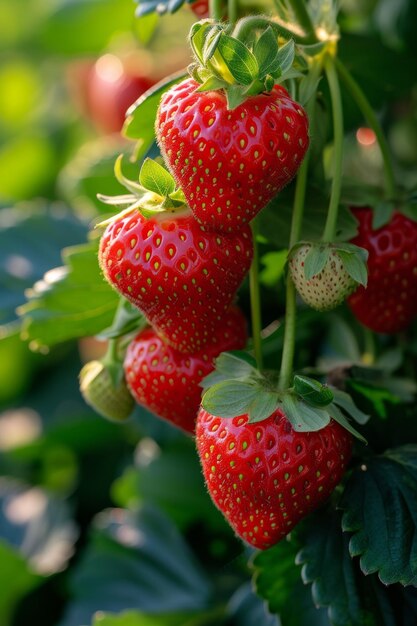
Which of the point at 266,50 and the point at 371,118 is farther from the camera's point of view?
the point at 371,118

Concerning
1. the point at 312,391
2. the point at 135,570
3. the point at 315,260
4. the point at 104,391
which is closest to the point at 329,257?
the point at 315,260

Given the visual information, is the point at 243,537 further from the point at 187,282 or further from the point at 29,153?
the point at 29,153

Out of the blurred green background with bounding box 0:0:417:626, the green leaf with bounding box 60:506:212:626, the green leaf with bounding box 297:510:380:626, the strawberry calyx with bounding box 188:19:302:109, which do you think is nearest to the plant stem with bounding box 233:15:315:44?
the strawberry calyx with bounding box 188:19:302:109

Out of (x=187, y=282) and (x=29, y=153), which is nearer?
(x=187, y=282)

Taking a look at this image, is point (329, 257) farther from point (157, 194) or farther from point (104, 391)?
point (104, 391)

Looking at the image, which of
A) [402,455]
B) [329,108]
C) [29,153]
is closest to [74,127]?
[29,153]

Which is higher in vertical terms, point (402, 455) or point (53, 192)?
point (402, 455)

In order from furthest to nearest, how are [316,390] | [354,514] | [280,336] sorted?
1. [280,336]
2. [354,514]
3. [316,390]
